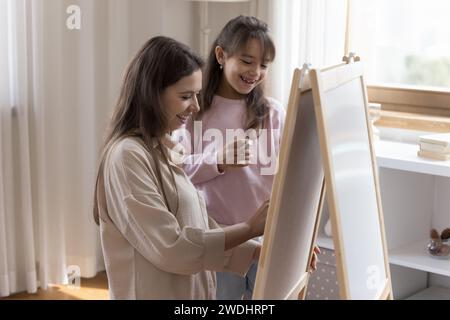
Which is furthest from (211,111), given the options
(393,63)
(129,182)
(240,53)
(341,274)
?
(393,63)

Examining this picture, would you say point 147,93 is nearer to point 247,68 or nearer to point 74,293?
point 247,68

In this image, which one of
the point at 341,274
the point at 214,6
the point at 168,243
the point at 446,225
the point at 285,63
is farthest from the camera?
the point at 214,6

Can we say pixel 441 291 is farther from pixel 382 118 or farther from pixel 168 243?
pixel 168 243

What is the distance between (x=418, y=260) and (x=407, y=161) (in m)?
0.39

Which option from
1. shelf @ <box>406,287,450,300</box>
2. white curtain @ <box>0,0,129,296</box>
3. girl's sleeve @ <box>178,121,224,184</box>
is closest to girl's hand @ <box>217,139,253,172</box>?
girl's sleeve @ <box>178,121,224,184</box>

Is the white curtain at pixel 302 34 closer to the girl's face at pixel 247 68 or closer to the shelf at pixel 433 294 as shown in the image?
the shelf at pixel 433 294

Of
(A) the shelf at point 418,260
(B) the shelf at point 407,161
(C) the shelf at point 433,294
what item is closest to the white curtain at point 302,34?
(B) the shelf at point 407,161

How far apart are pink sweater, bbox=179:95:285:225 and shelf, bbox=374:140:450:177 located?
753 millimetres

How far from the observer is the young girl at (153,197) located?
67.7 inches

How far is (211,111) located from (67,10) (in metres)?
1.45

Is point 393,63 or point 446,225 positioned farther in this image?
point 393,63

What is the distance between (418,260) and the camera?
296cm

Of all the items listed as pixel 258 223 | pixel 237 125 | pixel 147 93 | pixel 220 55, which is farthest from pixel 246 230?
pixel 220 55

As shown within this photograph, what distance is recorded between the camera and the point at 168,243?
173 cm
